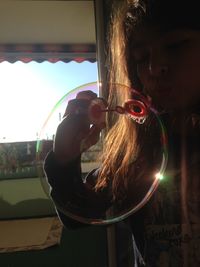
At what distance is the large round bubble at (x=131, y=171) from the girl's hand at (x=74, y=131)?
0.10ft

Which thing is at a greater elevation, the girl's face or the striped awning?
the striped awning

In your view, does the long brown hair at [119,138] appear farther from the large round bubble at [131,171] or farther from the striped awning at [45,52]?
the striped awning at [45,52]

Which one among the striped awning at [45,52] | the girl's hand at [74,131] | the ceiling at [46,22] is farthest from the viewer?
the striped awning at [45,52]

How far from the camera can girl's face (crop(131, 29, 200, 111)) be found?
40 centimetres

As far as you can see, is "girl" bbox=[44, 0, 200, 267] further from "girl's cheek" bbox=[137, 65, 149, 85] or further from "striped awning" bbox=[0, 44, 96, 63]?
"striped awning" bbox=[0, 44, 96, 63]

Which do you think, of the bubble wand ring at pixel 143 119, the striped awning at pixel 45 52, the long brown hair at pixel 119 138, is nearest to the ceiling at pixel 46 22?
the striped awning at pixel 45 52

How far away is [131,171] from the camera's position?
0.46 metres

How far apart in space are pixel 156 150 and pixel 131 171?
0.05m

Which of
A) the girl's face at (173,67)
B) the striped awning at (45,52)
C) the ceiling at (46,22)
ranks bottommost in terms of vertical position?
the girl's face at (173,67)

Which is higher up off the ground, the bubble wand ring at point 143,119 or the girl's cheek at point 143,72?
the girl's cheek at point 143,72

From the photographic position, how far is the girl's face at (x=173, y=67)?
0.40 meters

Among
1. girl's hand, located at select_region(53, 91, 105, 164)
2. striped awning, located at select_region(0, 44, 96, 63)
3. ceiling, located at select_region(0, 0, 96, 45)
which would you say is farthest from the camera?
striped awning, located at select_region(0, 44, 96, 63)

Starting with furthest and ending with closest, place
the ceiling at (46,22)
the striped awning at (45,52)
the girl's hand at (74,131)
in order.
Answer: the striped awning at (45,52) < the ceiling at (46,22) < the girl's hand at (74,131)

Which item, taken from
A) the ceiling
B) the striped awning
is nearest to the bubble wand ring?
the ceiling
